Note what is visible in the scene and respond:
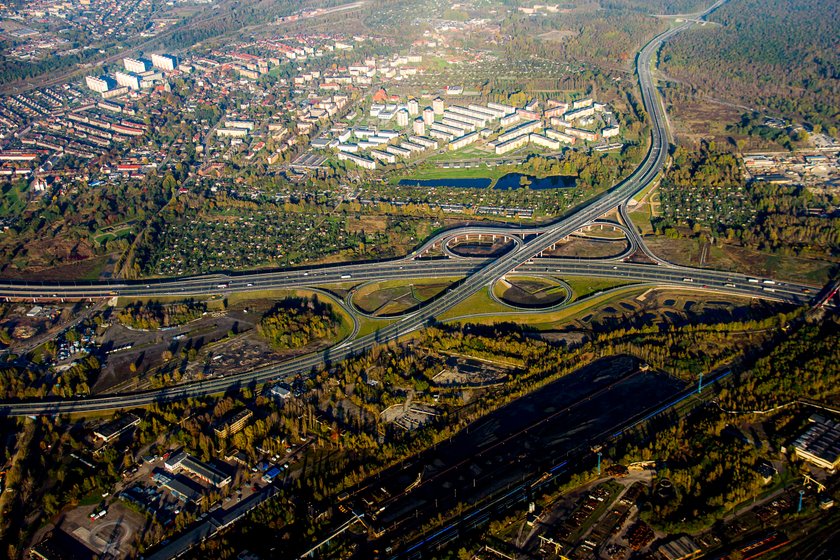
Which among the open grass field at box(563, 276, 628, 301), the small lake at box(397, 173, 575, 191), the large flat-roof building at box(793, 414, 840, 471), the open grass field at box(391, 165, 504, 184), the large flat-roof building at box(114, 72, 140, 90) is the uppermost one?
the large flat-roof building at box(114, 72, 140, 90)

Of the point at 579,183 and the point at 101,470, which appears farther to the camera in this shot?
the point at 579,183

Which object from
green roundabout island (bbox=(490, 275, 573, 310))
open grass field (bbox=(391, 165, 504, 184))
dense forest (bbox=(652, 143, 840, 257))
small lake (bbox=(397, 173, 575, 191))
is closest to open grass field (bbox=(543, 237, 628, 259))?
green roundabout island (bbox=(490, 275, 573, 310))

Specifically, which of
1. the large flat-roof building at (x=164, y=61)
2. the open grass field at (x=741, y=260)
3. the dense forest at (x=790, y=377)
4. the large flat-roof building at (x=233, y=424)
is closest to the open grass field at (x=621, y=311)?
the open grass field at (x=741, y=260)

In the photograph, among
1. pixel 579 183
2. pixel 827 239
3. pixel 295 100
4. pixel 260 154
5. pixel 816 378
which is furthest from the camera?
pixel 295 100

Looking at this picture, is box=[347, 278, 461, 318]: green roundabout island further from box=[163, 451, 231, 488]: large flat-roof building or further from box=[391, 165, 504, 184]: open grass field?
box=[391, 165, 504, 184]: open grass field

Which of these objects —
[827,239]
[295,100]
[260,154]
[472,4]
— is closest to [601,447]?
[827,239]

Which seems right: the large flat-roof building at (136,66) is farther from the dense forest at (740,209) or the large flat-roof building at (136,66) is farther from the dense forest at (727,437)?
the dense forest at (727,437)

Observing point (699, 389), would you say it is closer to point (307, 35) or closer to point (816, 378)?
point (816, 378)
